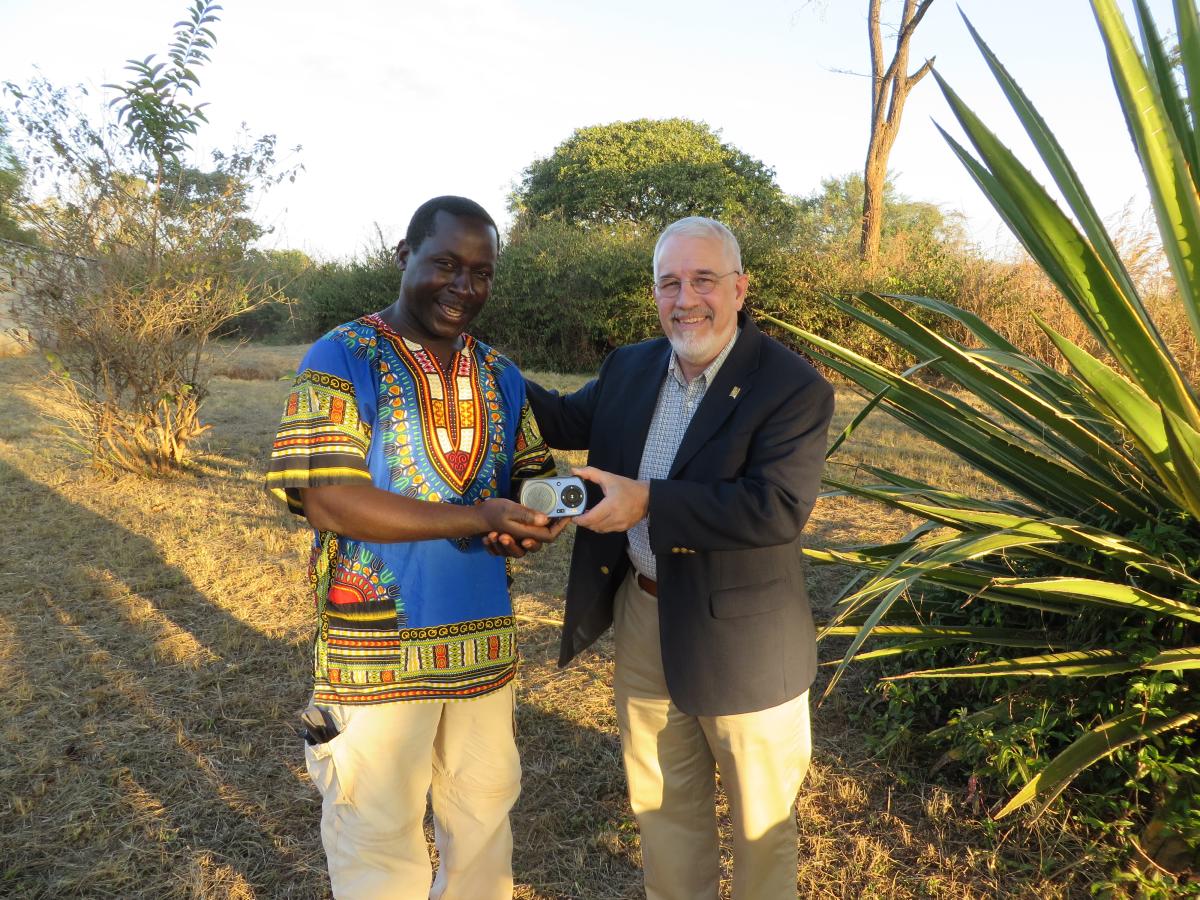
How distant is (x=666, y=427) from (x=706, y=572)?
1.50 ft

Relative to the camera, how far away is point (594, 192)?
25.4m

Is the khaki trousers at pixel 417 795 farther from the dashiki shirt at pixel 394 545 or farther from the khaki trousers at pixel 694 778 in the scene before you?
the khaki trousers at pixel 694 778

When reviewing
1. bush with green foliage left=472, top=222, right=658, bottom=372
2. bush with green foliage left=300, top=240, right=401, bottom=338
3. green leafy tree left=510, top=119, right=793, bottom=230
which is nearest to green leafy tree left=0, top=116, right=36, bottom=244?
bush with green foliage left=472, top=222, right=658, bottom=372

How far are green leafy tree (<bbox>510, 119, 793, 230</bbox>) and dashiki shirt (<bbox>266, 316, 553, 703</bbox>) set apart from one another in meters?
23.3

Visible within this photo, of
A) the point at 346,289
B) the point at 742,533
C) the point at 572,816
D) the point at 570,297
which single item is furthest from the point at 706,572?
the point at 346,289

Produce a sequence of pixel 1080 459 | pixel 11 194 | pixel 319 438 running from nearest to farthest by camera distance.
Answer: pixel 319 438 → pixel 1080 459 → pixel 11 194

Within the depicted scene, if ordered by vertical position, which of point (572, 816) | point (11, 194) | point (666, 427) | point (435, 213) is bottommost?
point (572, 816)

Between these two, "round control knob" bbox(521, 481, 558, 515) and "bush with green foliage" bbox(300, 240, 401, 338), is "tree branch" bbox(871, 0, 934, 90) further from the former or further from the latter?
"round control knob" bbox(521, 481, 558, 515)

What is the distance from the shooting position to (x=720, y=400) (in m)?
2.18

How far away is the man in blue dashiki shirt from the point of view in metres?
1.91

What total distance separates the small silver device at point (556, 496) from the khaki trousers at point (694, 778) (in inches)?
19.3

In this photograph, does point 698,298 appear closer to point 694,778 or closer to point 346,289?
point 694,778

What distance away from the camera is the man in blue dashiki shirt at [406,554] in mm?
1905

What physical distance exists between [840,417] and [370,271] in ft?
45.7
